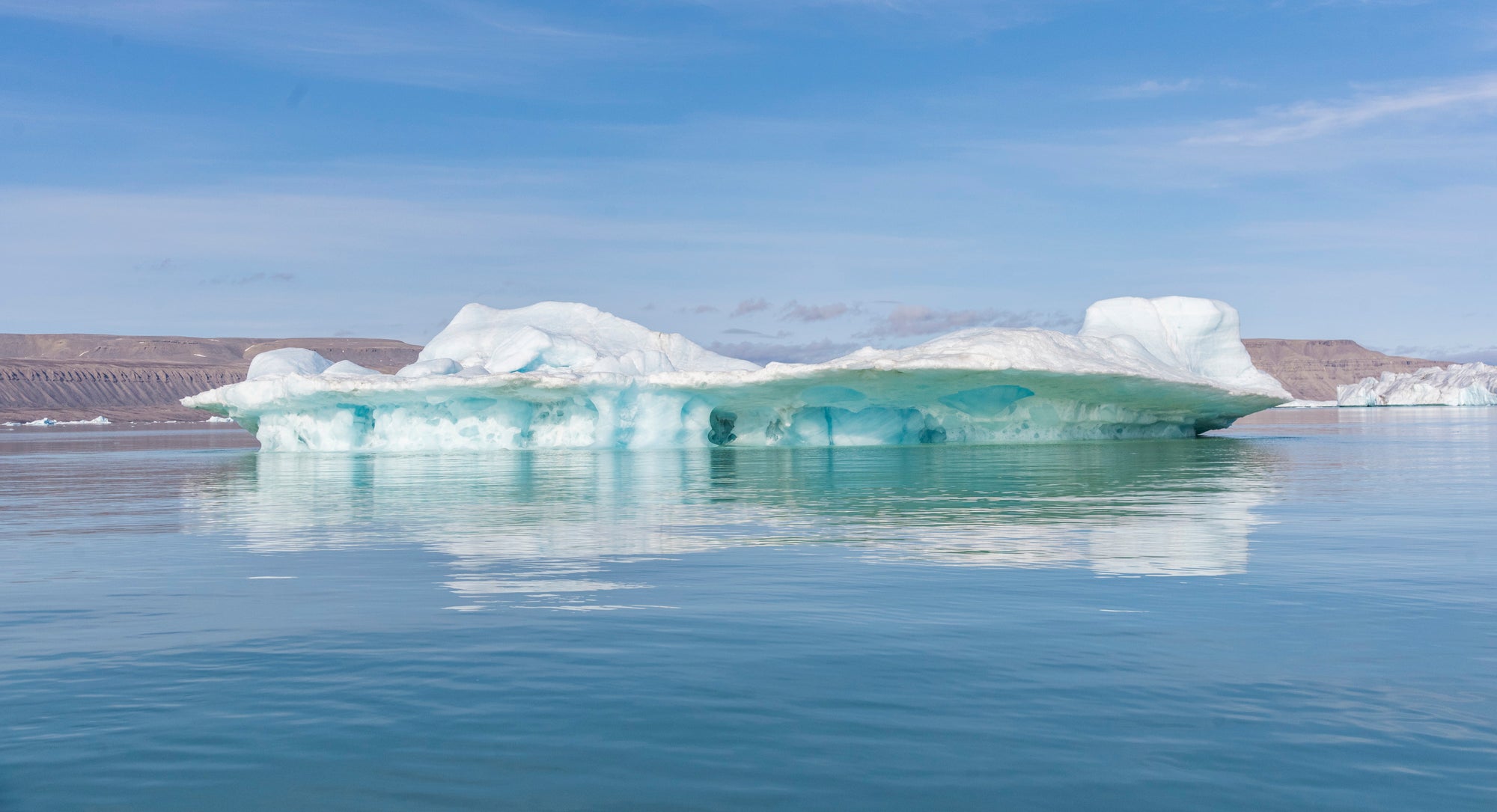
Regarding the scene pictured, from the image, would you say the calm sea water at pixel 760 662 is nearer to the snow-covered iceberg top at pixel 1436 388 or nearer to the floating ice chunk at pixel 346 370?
the floating ice chunk at pixel 346 370

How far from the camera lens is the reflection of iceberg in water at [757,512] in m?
10.1

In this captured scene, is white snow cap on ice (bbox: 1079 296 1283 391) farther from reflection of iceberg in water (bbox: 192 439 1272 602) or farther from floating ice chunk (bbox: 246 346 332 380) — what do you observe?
floating ice chunk (bbox: 246 346 332 380)

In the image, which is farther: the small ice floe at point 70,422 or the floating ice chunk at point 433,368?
the small ice floe at point 70,422

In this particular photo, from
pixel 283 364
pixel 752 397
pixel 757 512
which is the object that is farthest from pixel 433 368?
pixel 757 512

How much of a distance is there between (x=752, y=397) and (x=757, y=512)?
2157 cm

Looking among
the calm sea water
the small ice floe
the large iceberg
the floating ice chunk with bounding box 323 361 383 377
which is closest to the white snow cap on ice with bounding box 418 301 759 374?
the large iceberg

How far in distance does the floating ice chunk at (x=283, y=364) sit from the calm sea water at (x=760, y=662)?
89.7 feet

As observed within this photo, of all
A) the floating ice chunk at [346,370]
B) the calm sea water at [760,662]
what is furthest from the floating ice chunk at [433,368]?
the calm sea water at [760,662]

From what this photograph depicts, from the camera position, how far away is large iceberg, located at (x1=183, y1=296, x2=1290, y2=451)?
110 ft

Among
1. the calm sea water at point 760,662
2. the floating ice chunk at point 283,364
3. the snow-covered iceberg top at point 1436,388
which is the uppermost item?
the floating ice chunk at point 283,364

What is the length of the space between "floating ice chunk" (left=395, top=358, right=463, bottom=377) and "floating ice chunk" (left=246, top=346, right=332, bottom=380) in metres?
3.68

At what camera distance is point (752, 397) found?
119 feet

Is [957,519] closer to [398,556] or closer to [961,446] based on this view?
[398,556]

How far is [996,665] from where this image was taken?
19.2ft
